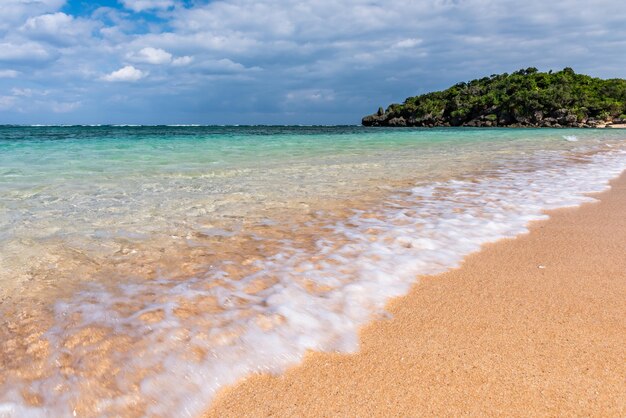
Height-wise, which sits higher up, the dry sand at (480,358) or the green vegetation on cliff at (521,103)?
the green vegetation on cliff at (521,103)

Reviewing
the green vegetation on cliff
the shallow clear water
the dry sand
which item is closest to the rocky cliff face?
the green vegetation on cliff

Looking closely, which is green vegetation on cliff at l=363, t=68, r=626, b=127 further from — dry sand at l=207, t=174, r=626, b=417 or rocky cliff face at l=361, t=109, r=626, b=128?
dry sand at l=207, t=174, r=626, b=417

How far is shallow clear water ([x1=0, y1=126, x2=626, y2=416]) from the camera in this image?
1952mm

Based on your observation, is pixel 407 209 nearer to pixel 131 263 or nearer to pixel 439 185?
pixel 439 185

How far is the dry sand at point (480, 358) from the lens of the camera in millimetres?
1723

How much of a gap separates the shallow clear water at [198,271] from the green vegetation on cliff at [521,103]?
71.3 m

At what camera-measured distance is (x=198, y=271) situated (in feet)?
10.4

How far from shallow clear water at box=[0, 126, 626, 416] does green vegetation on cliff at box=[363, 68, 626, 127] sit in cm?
7128

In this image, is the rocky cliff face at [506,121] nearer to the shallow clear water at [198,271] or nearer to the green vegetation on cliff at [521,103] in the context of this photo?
the green vegetation on cliff at [521,103]

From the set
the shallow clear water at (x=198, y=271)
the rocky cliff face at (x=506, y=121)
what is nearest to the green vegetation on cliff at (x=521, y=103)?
the rocky cliff face at (x=506, y=121)

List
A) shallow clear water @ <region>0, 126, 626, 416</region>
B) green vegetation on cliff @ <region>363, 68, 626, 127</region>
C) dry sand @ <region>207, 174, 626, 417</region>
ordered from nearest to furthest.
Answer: dry sand @ <region>207, 174, 626, 417</region> < shallow clear water @ <region>0, 126, 626, 416</region> < green vegetation on cliff @ <region>363, 68, 626, 127</region>

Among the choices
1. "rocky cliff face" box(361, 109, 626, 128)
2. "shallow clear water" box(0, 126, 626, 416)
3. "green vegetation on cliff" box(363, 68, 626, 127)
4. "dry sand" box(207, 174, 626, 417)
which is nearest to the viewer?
"dry sand" box(207, 174, 626, 417)

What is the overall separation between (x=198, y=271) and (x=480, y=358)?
6.68 feet

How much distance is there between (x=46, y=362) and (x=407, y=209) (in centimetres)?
408
